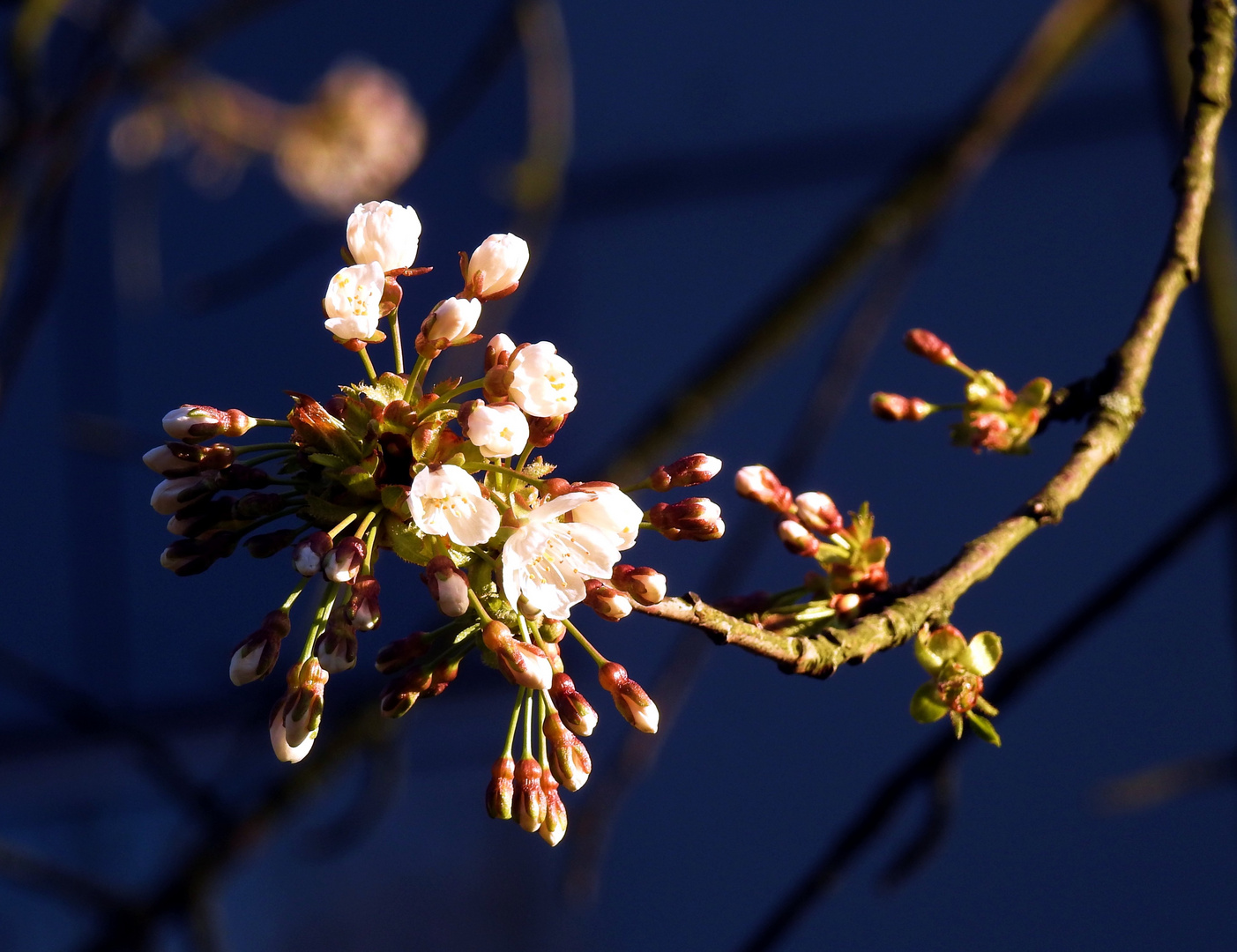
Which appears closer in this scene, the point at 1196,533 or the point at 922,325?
the point at 1196,533

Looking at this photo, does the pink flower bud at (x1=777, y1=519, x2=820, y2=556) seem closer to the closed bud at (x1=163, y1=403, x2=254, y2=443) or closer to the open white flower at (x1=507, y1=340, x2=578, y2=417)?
the open white flower at (x1=507, y1=340, x2=578, y2=417)

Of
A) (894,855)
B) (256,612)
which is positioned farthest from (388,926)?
(894,855)

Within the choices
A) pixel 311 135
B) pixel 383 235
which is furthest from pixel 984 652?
pixel 311 135

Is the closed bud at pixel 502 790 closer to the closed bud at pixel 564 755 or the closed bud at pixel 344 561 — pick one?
the closed bud at pixel 564 755

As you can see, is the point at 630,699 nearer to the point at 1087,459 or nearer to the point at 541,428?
the point at 541,428

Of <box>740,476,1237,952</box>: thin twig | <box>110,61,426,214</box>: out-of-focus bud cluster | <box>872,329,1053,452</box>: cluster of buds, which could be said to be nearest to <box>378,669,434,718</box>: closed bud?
<box>872,329,1053,452</box>: cluster of buds

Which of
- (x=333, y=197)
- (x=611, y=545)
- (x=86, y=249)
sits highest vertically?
(x=611, y=545)

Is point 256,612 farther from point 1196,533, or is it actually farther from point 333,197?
point 1196,533
